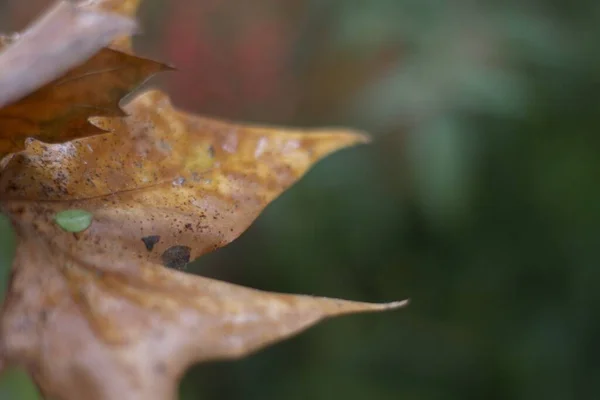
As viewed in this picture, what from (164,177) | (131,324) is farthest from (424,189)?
(131,324)

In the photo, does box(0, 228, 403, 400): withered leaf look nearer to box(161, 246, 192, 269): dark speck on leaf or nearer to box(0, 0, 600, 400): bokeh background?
box(161, 246, 192, 269): dark speck on leaf

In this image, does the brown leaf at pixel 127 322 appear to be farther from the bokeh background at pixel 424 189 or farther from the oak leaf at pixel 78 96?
the bokeh background at pixel 424 189

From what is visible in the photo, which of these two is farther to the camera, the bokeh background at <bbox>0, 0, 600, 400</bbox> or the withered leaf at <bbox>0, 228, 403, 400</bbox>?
the bokeh background at <bbox>0, 0, 600, 400</bbox>

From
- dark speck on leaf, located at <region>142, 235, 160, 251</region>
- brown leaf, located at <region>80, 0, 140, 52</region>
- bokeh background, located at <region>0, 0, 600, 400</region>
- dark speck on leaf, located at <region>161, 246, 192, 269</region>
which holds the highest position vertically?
brown leaf, located at <region>80, 0, 140, 52</region>

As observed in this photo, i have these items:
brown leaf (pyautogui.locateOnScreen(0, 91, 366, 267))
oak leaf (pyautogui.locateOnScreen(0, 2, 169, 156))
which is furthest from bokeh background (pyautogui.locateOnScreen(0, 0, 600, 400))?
oak leaf (pyautogui.locateOnScreen(0, 2, 169, 156))

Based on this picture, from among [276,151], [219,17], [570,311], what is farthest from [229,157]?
[219,17]

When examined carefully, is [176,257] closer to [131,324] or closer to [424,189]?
[131,324]

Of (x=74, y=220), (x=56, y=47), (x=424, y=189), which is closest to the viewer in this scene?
(x=56, y=47)
